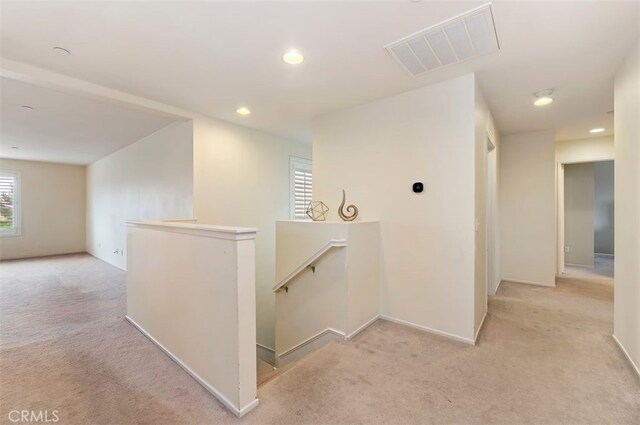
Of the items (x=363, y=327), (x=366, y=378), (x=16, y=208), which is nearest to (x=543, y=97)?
(x=363, y=327)

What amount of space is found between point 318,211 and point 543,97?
2.99m

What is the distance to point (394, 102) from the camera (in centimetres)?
312

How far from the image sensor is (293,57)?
233 cm

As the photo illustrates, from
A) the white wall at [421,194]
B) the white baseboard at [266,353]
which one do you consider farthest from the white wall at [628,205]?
the white baseboard at [266,353]

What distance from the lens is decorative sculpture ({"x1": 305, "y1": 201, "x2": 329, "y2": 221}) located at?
365 centimetres

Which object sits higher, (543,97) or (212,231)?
(543,97)

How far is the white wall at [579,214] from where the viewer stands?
19.4 ft

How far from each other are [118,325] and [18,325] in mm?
1059

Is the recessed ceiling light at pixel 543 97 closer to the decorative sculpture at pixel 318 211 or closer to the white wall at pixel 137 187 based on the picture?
the decorative sculpture at pixel 318 211

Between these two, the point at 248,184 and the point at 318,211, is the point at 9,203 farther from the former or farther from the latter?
the point at 318,211

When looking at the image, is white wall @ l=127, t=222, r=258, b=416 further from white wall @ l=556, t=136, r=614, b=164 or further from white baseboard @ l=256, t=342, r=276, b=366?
white wall @ l=556, t=136, r=614, b=164

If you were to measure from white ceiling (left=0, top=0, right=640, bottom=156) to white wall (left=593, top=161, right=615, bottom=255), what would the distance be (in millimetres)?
5229

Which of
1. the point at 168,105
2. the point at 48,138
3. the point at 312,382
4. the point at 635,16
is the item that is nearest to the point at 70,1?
the point at 168,105

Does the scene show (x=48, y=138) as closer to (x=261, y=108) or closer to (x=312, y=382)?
(x=261, y=108)
